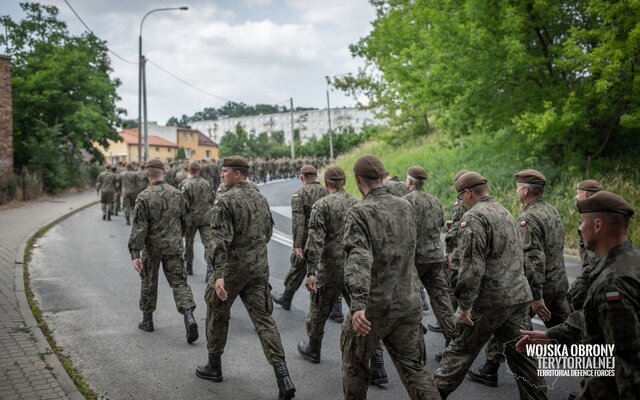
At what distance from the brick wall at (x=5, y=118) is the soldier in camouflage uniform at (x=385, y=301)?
23.4 m

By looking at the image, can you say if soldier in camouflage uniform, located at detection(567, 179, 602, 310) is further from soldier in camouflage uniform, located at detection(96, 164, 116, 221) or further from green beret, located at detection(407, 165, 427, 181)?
soldier in camouflage uniform, located at detection(96, 164, 116, 221)

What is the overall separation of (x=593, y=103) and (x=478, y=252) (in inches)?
402

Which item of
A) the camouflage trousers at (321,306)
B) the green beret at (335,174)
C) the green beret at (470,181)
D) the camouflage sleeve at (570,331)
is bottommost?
the camouflage trousers at (321,306)

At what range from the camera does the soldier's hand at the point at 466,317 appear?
13.4ft

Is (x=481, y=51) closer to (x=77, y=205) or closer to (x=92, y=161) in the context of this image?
(x=77, y=205)

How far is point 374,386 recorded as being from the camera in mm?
5082

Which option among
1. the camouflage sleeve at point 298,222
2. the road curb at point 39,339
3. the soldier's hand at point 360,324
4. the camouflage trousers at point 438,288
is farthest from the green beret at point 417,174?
the road curb at point 39,339

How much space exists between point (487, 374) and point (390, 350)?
182 cm

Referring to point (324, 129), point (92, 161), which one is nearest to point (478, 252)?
point (92, 161)

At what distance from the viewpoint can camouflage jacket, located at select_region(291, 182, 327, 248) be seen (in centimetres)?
713

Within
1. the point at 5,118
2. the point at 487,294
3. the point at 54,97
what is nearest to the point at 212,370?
the point at 487,294

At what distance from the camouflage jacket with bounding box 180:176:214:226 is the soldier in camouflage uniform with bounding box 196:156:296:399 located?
15.0 ft

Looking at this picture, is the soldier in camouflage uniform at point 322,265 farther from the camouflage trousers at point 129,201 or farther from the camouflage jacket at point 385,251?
the camouflage trousers at point 129,201

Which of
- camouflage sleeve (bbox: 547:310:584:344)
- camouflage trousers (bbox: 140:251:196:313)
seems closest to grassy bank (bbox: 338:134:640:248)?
camouflage sleeve (bbox: 547:310:584:344)
